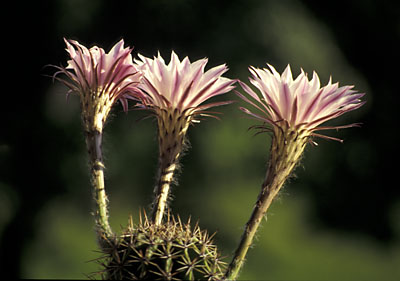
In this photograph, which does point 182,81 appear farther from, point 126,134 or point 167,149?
point 126,134

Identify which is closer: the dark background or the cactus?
the cactus

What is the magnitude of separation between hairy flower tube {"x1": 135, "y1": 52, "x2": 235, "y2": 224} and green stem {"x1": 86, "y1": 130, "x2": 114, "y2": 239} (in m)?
0.07

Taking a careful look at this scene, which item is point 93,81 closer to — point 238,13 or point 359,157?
point 238,13

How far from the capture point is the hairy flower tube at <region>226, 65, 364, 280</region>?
0.70m

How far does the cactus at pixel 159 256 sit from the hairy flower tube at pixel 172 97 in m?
0.06

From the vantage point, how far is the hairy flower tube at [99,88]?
728 millimetres

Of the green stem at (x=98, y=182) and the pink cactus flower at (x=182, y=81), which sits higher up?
the pink cactus flower at (x=182, y=81)

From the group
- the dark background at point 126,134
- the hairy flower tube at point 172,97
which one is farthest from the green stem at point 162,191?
the dark background at point 126,134

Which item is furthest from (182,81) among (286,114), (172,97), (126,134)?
(126,134)

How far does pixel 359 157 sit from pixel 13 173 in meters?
2.03

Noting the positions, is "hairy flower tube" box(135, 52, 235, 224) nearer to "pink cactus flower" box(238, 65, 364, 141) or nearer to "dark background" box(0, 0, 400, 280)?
"pink cactus flower" box(238, 65, 364, 141)

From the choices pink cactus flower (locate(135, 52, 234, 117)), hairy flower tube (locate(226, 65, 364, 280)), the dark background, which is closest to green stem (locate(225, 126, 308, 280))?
hairy flower tube (locate(226, 65, 364, 280))

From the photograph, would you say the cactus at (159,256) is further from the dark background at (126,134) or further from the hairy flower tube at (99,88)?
the dark background at (126,134)

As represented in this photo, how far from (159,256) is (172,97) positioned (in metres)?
0.21
